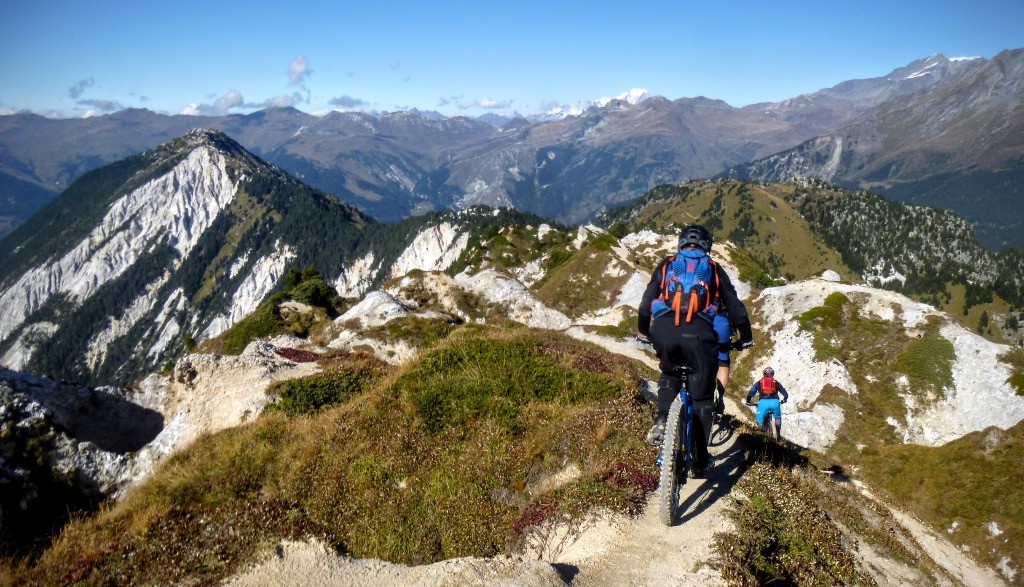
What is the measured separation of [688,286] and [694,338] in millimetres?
859

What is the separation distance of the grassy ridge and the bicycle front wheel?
2.37ft

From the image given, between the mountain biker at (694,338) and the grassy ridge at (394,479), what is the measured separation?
180cm

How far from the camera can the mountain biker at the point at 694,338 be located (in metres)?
8.08

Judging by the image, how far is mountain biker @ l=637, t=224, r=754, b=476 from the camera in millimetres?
8078

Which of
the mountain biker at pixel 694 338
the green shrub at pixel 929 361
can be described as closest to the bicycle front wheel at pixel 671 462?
the mountain biker at pixel 694 338

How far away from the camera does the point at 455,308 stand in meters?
54.4

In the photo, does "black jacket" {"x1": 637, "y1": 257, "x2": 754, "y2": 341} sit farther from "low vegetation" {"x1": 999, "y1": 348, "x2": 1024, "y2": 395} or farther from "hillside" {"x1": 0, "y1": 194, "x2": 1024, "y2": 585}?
"low vegetation" {"x1": 999, "y1": 348, "x2": 1024, "y2": 395}

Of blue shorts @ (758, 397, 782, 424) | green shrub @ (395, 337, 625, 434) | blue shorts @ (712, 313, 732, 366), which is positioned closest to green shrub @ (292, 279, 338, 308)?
green shrub @ (395, 337, 625, 434)

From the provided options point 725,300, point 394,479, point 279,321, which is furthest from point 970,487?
point 279,321

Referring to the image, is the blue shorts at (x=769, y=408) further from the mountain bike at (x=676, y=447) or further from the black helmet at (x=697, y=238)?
the black helmet at (x=697, y=238)

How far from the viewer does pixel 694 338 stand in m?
8.03

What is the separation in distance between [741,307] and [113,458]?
16574 millimetres

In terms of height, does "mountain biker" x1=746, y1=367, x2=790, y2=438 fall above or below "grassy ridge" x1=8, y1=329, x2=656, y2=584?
below

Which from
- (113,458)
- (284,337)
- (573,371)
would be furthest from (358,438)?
(284,337)
